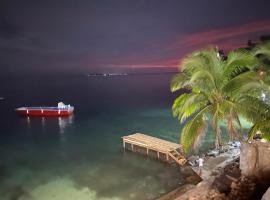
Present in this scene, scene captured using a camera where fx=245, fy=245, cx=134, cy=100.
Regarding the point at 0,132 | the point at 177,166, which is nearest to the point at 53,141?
the point at 0,132

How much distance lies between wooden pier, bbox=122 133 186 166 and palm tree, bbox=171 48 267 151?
34.3ft

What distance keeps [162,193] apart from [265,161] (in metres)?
9.47

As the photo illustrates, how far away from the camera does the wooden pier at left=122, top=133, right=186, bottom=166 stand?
2048 centimetres

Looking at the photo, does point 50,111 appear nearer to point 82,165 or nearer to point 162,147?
point 82,165

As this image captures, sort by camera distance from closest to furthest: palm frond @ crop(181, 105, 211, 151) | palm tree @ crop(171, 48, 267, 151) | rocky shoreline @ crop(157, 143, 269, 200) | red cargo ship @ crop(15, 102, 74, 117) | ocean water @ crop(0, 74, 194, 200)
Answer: rocky shoreline @ crop(157, 143, 269, 200), palm tree @ crop(171, 48, 267, 151), palm frond @ crop(181, 105, 211, 151), ocean water @ crop(0, 74, 194, 200), red cargo ship @ crop(15, 102, 74, 117)

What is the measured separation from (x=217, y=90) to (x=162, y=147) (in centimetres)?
1287

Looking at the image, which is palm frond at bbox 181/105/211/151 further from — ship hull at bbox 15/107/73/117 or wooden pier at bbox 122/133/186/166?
ship hull at bbox 15/107/73/117

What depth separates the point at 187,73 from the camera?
10.7 m

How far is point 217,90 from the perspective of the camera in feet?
32.6

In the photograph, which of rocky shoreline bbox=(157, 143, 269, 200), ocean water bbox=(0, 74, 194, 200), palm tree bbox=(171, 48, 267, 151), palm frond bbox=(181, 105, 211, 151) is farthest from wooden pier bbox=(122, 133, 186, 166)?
palm frond bbox=(181, 105, 211, 151)

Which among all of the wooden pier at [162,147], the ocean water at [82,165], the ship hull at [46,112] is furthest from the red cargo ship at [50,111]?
the wooden pier at [162,147]

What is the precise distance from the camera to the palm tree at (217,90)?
9164mm

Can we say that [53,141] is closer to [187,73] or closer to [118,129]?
[118,129]

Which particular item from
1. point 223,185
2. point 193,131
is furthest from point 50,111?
point 193,131
